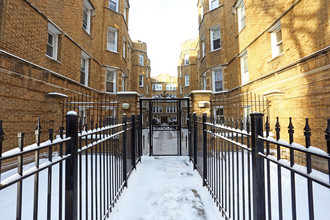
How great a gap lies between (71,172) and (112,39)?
44.8 ft

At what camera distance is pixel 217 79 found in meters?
13.1

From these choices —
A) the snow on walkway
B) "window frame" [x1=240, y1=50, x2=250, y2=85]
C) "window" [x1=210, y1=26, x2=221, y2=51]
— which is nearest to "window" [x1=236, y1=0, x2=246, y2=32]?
"window frame" [x1=240, y1=50, x2=250, y2=85]

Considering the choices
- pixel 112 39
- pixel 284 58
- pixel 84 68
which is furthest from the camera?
pixel 112 39

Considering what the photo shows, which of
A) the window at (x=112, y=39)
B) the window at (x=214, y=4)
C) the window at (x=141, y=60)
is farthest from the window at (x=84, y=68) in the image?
the window at (x=141, y=60)

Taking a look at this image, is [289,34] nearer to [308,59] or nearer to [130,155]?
[308,59]

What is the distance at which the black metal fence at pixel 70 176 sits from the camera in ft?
3.99

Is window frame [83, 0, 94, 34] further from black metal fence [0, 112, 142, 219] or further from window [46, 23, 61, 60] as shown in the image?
black metal fence [0, 112, 142, 219]

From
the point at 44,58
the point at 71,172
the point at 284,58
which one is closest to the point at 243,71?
the point at 284,58

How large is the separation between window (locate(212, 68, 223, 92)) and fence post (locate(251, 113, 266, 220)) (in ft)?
38.0

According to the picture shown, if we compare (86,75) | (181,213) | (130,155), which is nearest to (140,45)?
(86,75)

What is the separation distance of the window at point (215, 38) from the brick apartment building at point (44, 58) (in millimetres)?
8856

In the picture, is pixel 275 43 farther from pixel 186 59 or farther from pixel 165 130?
pixel 186 59

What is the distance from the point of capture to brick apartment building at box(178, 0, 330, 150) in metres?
4.93

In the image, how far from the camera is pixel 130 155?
4.76 meters
